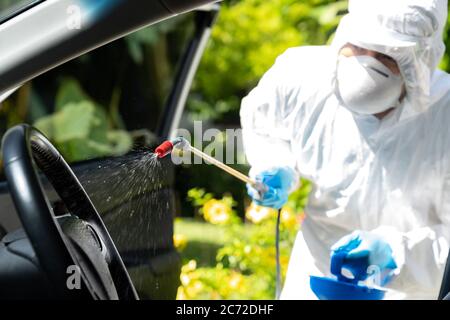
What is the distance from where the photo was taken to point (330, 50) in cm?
329

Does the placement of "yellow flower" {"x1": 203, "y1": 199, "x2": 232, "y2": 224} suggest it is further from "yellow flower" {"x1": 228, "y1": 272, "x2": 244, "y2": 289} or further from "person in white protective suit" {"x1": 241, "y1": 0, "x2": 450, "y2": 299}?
"person in white protective suit" {"x1": 241, "y1": 0, "x2": 450, "y2": 299}

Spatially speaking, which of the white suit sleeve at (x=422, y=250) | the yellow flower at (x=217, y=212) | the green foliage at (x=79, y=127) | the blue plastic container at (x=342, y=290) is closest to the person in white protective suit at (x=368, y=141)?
the white suit sleeve at (x=422, y=250)

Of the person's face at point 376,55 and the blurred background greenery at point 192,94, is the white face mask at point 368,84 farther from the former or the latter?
the blurred background greenery at point 192,94

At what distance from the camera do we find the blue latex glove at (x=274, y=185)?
3.31 m

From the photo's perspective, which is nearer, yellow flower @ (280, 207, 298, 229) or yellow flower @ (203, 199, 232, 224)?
yellow flower @ (280, 207, 298, 229)

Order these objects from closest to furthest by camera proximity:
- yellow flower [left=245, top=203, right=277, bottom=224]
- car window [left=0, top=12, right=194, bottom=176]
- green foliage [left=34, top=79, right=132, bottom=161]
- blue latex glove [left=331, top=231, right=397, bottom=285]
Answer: blue latex glove [left=331, top=231, right=397, bottom=285], yellow flower [left=245, top=203, right=277, bottom=224], green foliage [left=34, top=79, right=132, bottom=161], car window [left=0, top=12, right=194, bottom=176]

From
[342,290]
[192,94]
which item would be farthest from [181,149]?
[192,94]

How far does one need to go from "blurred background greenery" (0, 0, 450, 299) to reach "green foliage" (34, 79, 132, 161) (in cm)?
1

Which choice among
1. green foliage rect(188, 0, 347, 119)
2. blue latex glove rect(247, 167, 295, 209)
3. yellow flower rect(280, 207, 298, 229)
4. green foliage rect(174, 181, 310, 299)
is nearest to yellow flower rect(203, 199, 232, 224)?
green foliage rect(174, 181, 310, 299)

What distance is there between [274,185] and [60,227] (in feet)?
5.66

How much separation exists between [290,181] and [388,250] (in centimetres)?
59

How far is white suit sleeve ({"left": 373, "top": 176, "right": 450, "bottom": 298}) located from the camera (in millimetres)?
3000
